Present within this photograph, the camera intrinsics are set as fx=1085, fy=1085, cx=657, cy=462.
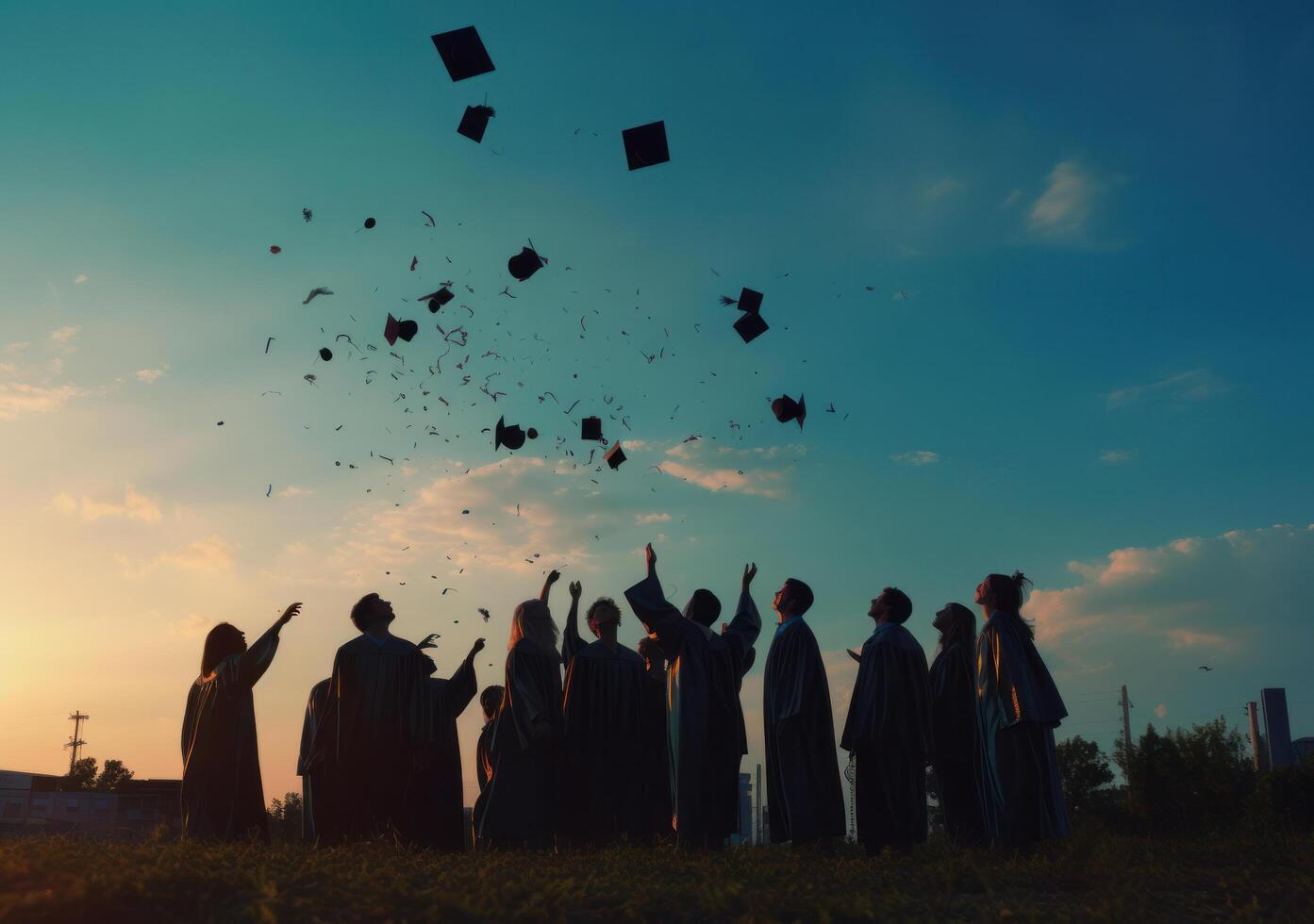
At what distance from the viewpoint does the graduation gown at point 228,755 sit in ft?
37.1

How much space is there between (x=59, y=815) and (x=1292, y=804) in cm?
5624

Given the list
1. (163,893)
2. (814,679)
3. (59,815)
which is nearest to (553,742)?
(814,679)

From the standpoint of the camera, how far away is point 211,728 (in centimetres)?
1149

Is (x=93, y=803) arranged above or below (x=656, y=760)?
below

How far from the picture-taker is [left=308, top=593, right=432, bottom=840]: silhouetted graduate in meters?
11.2

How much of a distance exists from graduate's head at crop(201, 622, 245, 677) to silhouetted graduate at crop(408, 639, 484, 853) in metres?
1.99

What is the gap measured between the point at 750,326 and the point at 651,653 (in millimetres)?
5007

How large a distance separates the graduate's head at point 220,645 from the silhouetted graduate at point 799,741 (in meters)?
5.76

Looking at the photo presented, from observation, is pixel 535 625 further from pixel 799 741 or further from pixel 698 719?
pixel 799 741

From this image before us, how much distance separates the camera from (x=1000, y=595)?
10.1 metres

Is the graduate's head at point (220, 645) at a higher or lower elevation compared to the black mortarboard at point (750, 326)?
lower

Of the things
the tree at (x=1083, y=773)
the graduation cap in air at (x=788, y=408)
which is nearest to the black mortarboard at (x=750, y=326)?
the graduation cap in air at (x=788, y=408)

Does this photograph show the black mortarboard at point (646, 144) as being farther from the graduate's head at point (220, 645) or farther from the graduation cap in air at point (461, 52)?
the graduate's head at point (220, 645)

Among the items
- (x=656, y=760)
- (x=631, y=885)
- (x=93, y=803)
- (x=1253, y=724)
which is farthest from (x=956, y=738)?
(x=93, y=803)
